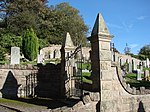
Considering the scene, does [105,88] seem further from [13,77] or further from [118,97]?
[13,77]

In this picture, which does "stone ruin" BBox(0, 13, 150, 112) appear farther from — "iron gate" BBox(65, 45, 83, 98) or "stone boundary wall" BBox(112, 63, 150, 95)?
"iron gate" BBox(65, 45, 83, 98)

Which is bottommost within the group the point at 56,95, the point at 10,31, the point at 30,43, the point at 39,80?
the point at 56,95

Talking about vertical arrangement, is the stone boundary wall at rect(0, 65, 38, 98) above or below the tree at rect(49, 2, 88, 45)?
below

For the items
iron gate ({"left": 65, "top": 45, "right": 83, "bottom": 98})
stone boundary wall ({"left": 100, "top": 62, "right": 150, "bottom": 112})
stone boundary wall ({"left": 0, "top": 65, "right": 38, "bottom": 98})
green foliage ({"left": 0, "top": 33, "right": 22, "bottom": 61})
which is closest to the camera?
stone boundary wall ({"left": 100, "top": 62, "right": 150, "bottom": 112})

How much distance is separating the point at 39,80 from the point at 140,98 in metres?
6.42

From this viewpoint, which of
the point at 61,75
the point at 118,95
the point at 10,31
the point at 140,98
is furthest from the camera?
the point at 10,31

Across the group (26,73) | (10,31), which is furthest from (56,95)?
(10,31)

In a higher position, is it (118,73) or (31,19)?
(31,19)

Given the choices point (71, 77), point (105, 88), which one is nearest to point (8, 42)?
point (71, 77)

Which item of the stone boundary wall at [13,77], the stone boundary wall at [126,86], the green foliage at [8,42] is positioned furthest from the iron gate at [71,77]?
the green foliage at [8,42]

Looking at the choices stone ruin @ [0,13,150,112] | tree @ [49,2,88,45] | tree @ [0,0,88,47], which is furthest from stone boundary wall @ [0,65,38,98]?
tree @ [49,2,88,45]

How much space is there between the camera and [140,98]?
9.93 metres

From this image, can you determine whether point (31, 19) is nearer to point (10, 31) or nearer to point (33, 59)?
point (10, 31)

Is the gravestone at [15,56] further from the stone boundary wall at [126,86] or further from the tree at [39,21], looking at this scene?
the tree at [39,21]
